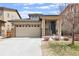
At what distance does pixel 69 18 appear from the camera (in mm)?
8820

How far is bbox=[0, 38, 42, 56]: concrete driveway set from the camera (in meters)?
8.34

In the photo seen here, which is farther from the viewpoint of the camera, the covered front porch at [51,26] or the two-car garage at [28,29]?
the two-car garage at [28,29]

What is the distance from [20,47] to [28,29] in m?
1.70

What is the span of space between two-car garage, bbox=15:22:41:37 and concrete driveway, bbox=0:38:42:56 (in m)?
0.47

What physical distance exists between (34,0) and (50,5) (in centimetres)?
78

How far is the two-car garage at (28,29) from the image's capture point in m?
10.2

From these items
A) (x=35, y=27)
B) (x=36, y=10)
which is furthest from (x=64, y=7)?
(x=35, y=27)

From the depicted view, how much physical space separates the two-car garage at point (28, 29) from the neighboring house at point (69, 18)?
1.53 m

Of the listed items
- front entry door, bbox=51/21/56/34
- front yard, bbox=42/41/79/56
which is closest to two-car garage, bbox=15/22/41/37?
front entry door, bbox=51/21/56/34

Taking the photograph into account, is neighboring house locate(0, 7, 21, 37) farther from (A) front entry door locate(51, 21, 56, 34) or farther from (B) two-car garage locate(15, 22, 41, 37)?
(A) front entry door locate(51, 21, 56, 34)

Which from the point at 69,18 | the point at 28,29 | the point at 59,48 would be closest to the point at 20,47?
the point at 59,48

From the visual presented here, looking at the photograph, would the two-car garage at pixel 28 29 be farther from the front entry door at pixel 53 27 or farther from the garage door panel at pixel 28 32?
the front entry door at pixel 53 27

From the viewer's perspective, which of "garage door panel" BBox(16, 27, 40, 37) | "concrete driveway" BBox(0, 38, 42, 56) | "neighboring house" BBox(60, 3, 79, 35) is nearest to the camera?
"concrete driveway" BBox(0, 38, 42, 56)

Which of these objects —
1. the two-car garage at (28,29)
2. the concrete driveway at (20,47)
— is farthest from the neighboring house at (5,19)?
the concrete driveway at (20,47)
